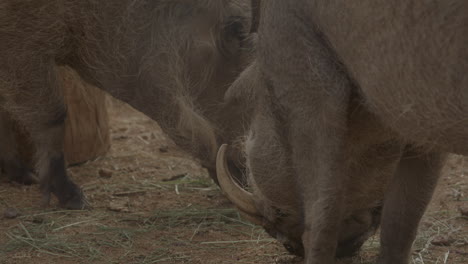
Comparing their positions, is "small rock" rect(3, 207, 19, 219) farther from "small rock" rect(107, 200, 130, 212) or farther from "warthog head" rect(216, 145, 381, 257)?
"warthog head" rect(216, 145, 381, 257)

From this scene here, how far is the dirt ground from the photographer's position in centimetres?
326

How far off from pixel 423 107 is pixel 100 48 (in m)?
2.33

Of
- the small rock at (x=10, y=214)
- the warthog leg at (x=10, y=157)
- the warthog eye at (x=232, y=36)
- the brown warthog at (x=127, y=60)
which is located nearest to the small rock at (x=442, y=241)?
the brown warthog at (x=127, y=60)

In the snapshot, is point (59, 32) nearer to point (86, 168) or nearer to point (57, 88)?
point (57, 88)

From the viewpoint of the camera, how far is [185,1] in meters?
3.90

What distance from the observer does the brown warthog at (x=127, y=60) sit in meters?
3.81

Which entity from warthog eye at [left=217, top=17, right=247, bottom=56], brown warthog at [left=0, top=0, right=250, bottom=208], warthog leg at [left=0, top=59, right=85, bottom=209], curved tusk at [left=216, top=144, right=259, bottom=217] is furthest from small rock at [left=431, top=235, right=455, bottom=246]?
warthog leg at [left=0, top=59, right=85, bottom=209]

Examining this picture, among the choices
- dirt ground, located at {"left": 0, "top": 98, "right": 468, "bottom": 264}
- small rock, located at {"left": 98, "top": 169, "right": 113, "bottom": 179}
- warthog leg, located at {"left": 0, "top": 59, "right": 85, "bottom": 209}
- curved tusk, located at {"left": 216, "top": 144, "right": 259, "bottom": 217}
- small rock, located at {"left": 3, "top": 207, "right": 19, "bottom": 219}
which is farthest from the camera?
small rock, located at {"left": 98, "top": 169, "right": 113, "bottom": 179}

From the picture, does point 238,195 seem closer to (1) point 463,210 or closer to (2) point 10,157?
Result: (1) point 463,210

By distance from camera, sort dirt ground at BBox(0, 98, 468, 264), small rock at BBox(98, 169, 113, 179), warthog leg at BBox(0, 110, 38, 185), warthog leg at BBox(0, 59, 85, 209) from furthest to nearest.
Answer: small rock at BBox(98, 169, 113, 179), warthog leg at BBox(0, 110, 38, 185), warthog leg at BBox(0, 59, 85, 209), dirt ground at BBox(0, 98, 468, 264)

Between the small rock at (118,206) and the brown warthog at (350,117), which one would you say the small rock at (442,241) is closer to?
the brown warthog at (350,117)

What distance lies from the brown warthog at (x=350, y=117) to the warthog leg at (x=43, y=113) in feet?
3.98

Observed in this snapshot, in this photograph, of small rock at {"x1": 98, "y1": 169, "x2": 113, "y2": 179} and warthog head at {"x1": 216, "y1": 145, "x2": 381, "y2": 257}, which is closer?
warthog head at {"x1": 216, "y1": 145, "x2": 381, "y2": 257}

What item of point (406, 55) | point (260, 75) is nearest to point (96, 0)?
point (260, 75)
